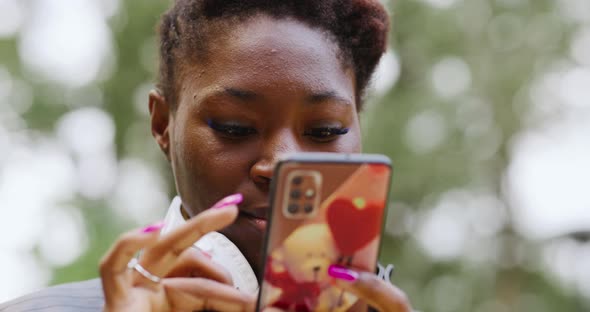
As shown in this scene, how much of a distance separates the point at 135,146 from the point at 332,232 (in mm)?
8576

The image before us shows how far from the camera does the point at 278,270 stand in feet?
4.50

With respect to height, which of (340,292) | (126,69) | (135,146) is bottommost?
(135,146)

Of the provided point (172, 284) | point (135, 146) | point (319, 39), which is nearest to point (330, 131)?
point (319, 39)

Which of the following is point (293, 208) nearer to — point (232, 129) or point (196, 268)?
point (196, 268)

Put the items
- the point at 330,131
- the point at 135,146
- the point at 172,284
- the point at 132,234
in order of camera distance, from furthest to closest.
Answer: the point at 135,146 < the point at 330,131 < the point at 172,284 < the point at 132,234

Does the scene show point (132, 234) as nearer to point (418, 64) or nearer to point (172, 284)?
point (172, 284)

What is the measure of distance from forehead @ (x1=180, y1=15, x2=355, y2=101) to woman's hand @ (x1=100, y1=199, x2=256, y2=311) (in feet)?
1.86

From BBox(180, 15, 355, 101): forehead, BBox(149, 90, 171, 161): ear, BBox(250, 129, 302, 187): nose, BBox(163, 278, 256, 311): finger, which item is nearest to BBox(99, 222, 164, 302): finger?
BBox(163, 278, 256, 311): finger

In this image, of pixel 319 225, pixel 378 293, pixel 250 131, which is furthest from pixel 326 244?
pixel 250 131

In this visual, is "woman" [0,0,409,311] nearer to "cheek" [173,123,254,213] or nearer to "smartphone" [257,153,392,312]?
"cheek" [173,123,254,213]

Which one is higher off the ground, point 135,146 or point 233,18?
point 233,18

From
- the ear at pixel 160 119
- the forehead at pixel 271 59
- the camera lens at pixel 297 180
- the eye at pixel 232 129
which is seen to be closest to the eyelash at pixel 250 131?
the eye at pixel 232 129

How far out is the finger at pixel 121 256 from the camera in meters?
1.21

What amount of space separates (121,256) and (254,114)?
0.62 meters
